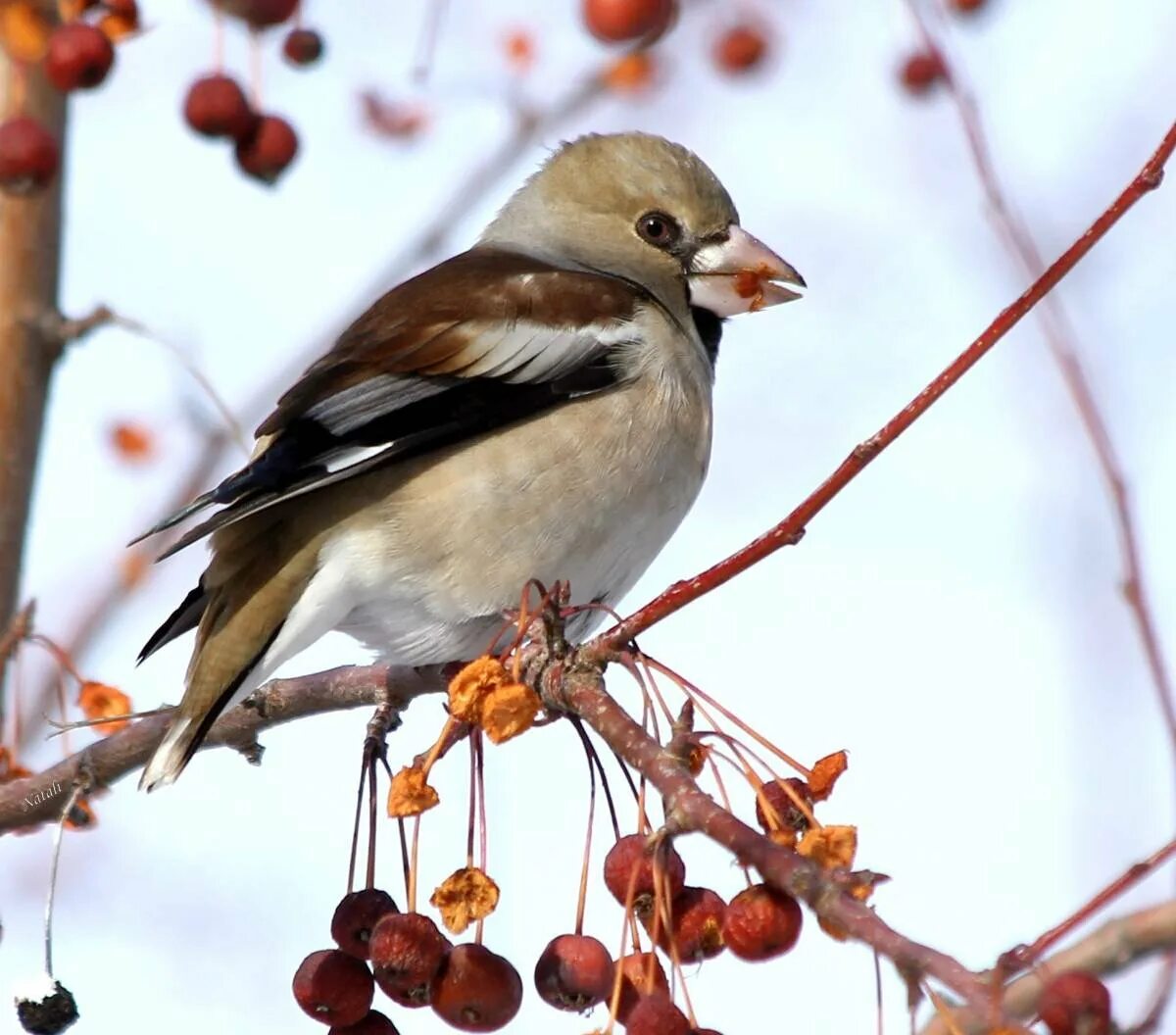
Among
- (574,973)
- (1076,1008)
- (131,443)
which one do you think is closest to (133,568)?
(131,443)

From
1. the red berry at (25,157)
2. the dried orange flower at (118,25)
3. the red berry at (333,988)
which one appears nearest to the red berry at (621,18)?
the dried orange flower at (118,25)

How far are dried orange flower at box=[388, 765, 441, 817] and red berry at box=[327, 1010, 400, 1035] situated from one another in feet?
0.94

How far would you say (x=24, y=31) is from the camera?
3.79 metres

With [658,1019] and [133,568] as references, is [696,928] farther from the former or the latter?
[133,568]

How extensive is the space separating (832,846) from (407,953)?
26.7 inches

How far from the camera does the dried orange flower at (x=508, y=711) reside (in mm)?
2371

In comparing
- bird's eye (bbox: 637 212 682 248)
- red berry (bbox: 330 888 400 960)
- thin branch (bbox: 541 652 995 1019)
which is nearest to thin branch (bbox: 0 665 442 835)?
red berry (bbox: 330 888 400 960)

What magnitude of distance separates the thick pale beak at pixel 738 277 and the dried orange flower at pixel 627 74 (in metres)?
1.00

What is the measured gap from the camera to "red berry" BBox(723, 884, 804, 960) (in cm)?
205

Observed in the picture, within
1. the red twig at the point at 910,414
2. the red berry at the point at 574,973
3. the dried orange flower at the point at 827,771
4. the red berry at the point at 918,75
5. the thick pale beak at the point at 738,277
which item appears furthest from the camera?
the red berry at the point at 918,75

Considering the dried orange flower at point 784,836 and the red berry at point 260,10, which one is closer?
the dried orange flower at point 784,836

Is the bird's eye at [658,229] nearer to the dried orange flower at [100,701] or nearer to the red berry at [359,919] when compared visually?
the dried orange flower at [100,701]

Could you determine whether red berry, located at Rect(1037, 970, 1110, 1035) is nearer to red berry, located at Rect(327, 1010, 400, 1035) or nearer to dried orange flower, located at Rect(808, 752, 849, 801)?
dried orange flower, located at Rect(808, 752, 849, 801)

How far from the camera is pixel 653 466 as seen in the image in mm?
3902
